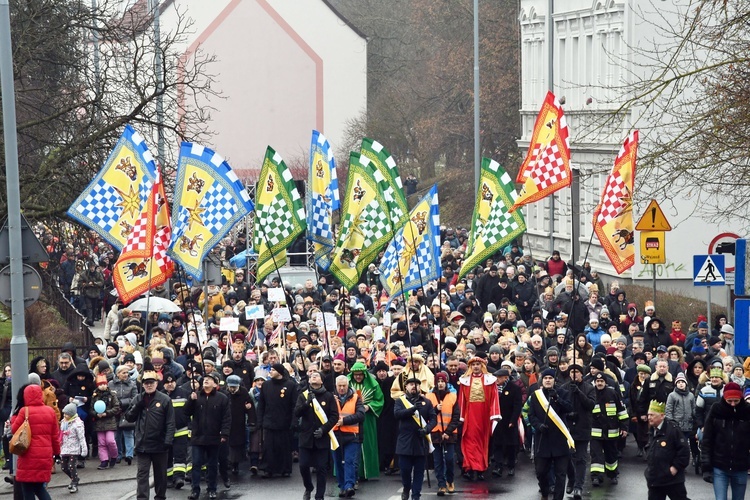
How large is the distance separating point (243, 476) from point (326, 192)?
15.1ft

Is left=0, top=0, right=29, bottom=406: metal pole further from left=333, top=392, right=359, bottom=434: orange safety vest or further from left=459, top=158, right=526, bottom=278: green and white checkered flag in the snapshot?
left=459, top=158, right=526, bottom=278: green and white checkered flag

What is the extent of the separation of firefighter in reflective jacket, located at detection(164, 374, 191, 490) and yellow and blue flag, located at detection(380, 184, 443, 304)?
401 centimetres

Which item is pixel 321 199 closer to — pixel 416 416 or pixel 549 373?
pixel 416 416

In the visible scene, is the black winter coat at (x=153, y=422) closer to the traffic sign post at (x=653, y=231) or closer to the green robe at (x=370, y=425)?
the green robe at (x=370, y=425)

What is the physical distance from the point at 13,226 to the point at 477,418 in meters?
5.98

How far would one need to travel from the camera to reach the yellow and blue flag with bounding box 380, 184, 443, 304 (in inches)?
848

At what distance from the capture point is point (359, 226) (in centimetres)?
2020

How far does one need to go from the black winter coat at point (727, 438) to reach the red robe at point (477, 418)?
3952 mm

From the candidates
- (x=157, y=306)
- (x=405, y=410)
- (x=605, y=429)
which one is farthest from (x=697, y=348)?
(x=157, y=306)

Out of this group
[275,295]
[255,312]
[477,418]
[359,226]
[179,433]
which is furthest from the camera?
[275,295]

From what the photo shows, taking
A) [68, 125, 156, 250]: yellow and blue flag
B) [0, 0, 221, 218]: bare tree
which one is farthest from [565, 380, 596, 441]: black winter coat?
[0, 0, 221, 218]: bare tree

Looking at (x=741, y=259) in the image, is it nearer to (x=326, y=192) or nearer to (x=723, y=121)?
(x=723, y=121)

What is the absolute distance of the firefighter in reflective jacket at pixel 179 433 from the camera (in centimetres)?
1848

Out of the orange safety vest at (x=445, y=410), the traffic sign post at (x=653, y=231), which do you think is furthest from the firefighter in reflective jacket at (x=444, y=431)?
the traffic sign post at (x=653, y=231)
